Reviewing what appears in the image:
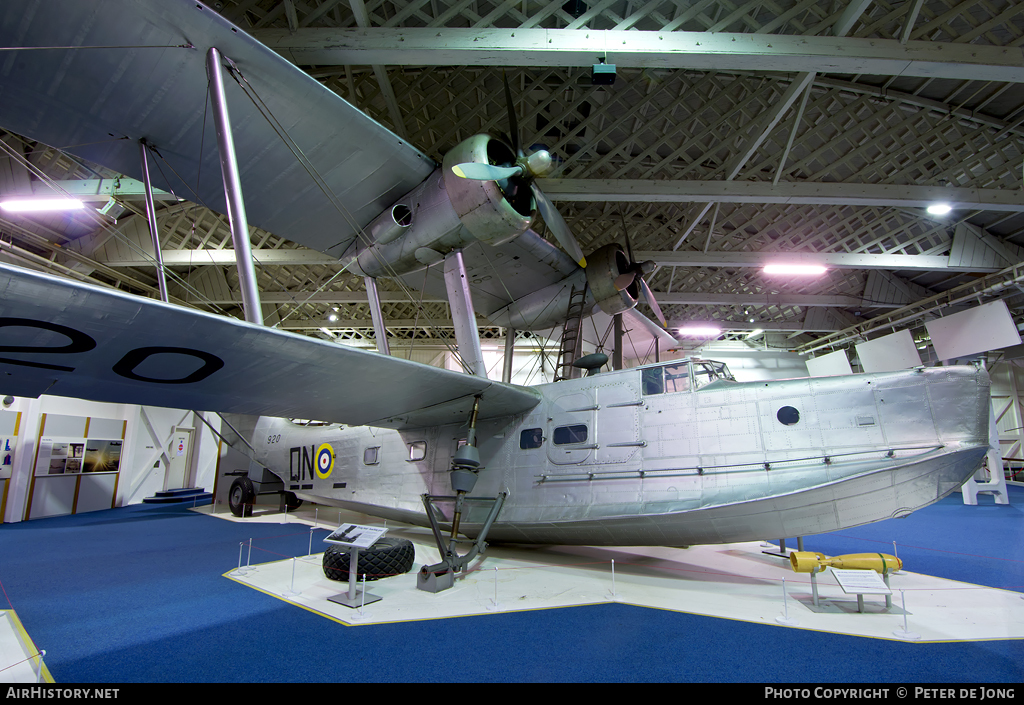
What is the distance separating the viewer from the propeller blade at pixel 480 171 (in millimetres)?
5401

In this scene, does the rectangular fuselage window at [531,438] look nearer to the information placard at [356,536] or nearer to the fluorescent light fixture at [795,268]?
the information placard at [356,536]

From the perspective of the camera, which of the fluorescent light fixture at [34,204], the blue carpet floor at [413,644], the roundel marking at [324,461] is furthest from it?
the roundel marking at [324,461]

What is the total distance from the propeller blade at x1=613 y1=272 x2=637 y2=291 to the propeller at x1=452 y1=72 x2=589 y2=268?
1.56m

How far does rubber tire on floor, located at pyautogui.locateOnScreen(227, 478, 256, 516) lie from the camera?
37.3 ft

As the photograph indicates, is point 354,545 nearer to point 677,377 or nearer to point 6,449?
point 677,377

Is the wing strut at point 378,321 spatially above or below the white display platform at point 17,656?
above

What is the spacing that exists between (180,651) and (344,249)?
609 cm

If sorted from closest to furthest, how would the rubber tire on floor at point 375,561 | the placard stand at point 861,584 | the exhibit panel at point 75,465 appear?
the placard stand at point 861,584 < the rubber tire on floor at point 375,561 < the exhibit panel at point 75,465

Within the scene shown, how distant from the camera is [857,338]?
784 inches

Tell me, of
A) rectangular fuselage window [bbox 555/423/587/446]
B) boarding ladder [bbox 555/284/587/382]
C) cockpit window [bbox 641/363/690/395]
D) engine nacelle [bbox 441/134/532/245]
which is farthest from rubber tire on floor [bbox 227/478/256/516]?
cockpit window [bbox 641/363/690/395]

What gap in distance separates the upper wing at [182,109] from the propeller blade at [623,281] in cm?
408

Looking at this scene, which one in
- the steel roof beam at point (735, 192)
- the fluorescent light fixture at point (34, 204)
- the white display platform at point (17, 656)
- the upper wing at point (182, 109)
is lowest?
the white display platform at point (17, 656)

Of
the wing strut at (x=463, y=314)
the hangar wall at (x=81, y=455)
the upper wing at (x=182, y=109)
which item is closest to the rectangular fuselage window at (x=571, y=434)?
the wing strut at (x=463, y=314)
